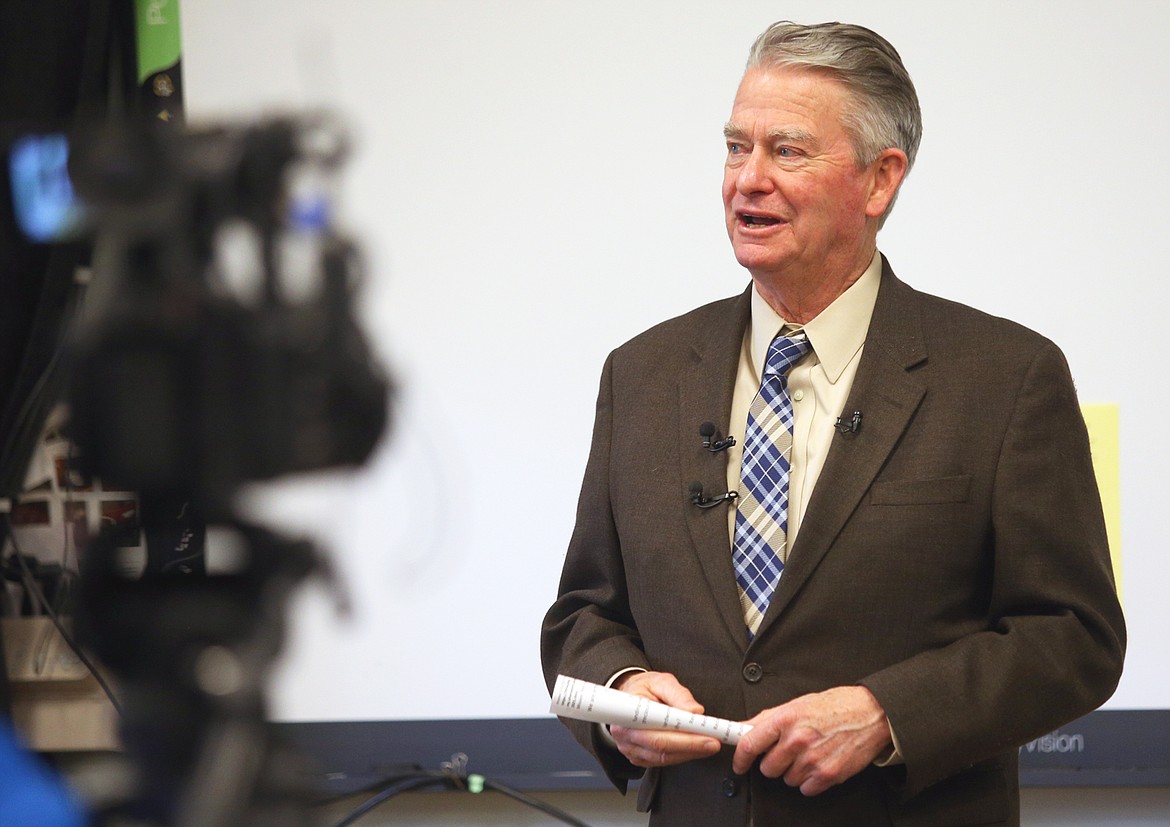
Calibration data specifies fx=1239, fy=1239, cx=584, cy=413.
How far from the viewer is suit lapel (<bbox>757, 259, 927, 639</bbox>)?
1.56 m

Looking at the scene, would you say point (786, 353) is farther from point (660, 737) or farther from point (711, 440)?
point (660, 737)

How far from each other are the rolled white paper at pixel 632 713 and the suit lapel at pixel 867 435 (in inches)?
6.8

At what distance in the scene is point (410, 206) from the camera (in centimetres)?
285

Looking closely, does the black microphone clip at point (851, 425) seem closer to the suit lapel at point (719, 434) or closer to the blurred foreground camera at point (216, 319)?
the suit lapel at point (719, 434)

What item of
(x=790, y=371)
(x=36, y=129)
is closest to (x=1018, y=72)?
(x=790, y=371)

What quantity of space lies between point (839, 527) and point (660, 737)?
1.14 feet

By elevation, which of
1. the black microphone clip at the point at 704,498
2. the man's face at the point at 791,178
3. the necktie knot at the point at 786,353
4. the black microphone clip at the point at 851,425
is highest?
the man's face at the point at 791,178

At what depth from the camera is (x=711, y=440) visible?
169 centimetres

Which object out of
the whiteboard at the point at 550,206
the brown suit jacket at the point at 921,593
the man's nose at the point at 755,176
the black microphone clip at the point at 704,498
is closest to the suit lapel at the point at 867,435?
the brown suit jacket at the point at 921,593

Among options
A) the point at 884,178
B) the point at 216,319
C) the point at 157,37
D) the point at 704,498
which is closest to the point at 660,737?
the point at 704,498

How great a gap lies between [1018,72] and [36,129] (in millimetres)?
2583

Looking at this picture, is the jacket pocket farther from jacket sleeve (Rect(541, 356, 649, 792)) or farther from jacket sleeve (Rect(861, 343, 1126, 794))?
jacket sleeve (Rect(541, 356, 649, 792))

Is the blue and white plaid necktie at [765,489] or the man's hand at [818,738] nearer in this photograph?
the man's hand at [818,738]

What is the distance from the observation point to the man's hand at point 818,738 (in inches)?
56.1
